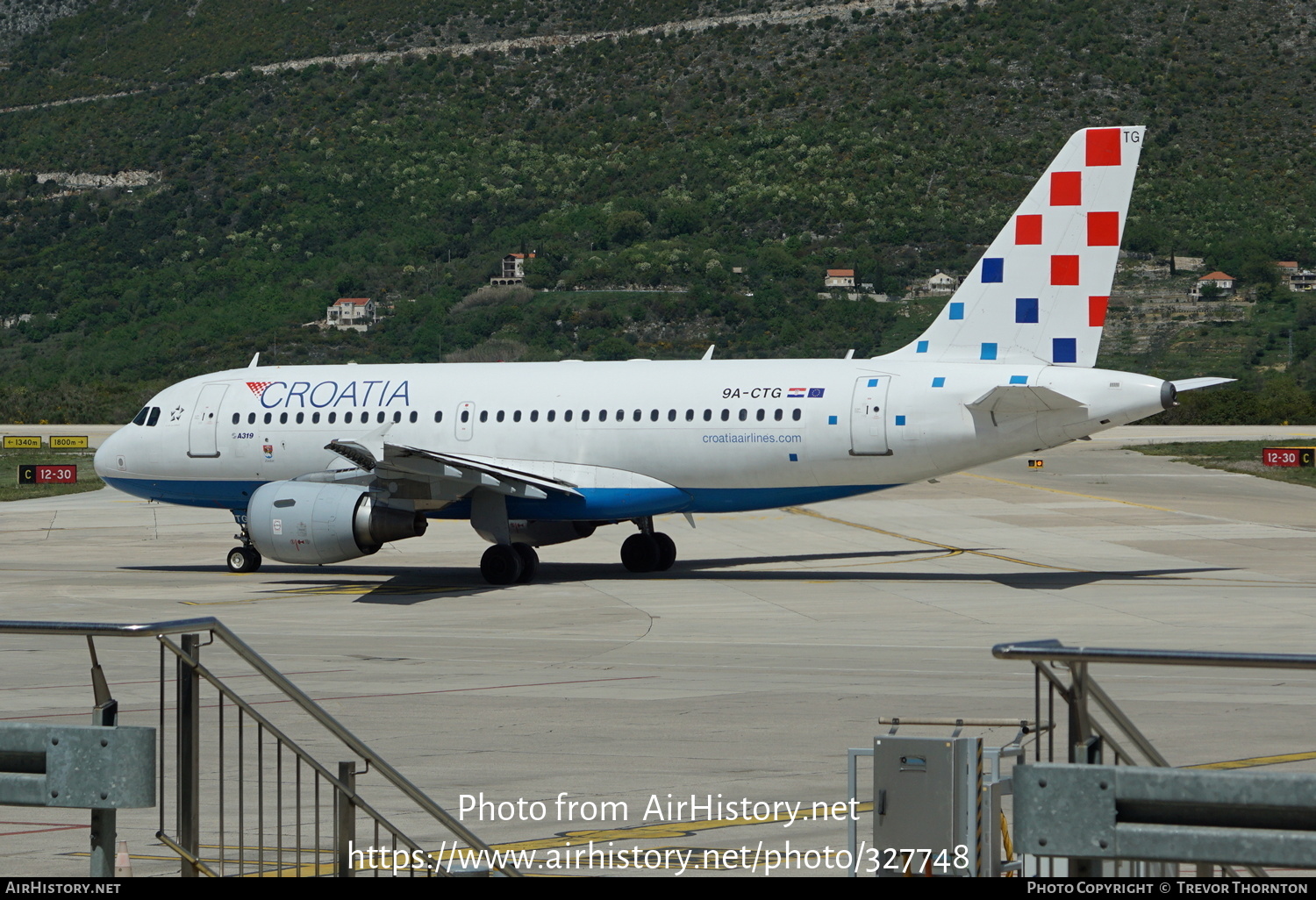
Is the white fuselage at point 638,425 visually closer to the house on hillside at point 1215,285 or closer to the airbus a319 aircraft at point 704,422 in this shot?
the airbus a319 aircraft at point 704,422

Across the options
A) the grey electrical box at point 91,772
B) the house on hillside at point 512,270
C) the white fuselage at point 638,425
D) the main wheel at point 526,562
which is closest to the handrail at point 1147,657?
the grey electrical box at point 91,772

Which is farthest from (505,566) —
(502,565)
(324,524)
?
(324,524)

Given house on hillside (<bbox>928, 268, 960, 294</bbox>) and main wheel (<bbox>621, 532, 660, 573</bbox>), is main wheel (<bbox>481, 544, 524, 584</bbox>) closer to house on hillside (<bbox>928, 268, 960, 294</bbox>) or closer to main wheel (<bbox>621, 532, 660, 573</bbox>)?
main wheel (<bbox>621, 532, 660, 573</bbox>)

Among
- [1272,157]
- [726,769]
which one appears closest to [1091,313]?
[726,769]

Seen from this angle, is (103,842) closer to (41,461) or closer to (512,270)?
(41,461)

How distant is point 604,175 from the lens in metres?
128

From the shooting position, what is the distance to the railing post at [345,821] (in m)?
7.49

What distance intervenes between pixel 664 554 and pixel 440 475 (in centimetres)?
494

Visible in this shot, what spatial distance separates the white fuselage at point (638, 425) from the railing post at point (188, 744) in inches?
738

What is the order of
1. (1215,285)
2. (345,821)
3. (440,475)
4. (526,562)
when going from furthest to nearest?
(1215,285)
(526,562)
(440,475)
(345,821)

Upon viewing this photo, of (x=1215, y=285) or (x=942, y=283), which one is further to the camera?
(x=942, y=283)

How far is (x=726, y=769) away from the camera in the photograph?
11.8 metres

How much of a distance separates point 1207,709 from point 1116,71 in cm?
12333

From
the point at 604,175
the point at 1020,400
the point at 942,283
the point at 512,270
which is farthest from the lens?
the point at 604,175
